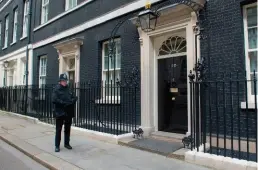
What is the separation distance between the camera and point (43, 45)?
46.6 feet

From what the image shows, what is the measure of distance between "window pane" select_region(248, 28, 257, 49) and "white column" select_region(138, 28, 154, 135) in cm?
276

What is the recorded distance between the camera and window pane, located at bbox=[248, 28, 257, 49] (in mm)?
5734

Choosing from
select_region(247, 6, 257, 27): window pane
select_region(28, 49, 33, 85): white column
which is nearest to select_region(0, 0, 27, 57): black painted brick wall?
select_region(28, 49, 33, 85): white column

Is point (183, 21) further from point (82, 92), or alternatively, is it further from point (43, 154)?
point (43, 154)

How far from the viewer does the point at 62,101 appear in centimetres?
623

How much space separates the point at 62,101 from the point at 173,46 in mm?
3375

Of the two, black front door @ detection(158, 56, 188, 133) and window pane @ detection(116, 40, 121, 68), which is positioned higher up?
window pane @ detection(116, 40, 121, 68)

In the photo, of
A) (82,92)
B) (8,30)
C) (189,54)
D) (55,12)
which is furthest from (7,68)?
(189,54)

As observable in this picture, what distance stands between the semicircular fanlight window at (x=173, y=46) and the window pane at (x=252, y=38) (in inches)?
69.6

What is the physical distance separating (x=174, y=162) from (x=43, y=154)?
3.02 m

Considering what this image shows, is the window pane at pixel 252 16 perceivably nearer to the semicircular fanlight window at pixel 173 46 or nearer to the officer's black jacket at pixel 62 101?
the semicircular fanlight window at pixel 173 46

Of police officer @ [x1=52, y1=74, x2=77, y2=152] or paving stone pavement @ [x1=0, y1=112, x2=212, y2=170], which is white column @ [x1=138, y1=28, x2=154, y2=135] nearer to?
paving stone pavement @ [x1=0, y1=112, x2=212, y2=170]

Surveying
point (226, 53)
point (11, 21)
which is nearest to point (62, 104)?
point (226, 53)

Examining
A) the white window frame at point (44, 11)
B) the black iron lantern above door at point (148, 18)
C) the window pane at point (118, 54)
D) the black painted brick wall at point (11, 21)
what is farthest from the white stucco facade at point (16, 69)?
the black iron lantern above door at point (148, 18)
